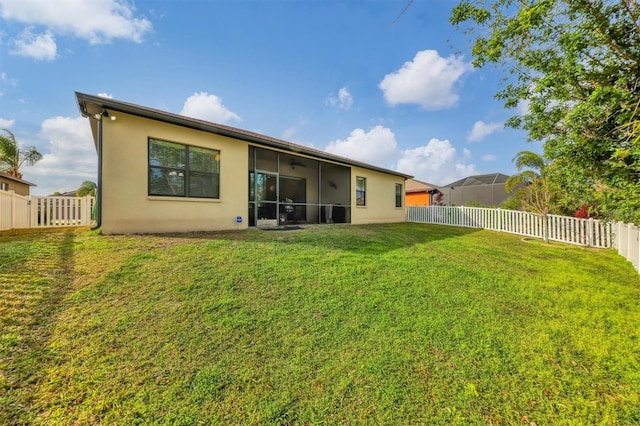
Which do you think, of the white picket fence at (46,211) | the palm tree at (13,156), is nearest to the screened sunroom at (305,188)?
the white picket fence at (46,211)

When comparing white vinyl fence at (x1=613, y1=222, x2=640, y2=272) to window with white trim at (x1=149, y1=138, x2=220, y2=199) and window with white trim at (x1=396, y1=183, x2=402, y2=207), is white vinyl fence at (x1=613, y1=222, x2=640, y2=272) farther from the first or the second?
window with white trim at (x1=149, y1=138, x2=220, y2=199)

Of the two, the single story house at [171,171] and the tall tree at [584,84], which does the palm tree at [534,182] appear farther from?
the single story house at [171,171]

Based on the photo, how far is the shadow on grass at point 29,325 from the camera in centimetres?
212

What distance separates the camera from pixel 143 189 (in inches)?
277

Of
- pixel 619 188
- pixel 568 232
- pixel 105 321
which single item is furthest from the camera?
pixel 568 232

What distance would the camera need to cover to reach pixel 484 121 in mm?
12820

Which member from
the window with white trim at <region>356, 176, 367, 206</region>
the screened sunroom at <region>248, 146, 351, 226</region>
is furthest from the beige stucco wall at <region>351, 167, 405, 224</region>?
the screened sunroom at <region>248, 146, 351, 226</region>

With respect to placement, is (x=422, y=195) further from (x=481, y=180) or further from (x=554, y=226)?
(x=554, y=226)

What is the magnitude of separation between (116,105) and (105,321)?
5.62 metres

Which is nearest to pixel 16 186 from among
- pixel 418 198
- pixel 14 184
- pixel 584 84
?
pixel 14 184

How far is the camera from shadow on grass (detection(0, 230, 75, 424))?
2.12 m

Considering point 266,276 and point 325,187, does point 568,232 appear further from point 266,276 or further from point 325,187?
point 266,276

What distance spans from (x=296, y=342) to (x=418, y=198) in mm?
26585

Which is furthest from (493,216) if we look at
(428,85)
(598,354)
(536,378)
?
(536,378)
